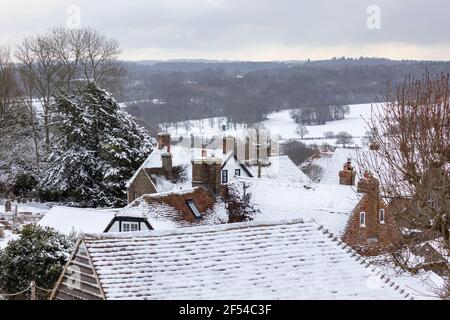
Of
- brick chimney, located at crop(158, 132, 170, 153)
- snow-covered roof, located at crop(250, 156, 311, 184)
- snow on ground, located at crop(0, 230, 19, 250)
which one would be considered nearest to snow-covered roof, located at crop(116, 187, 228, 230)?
snow on ground, located at crop(0, 230, 19, 250)

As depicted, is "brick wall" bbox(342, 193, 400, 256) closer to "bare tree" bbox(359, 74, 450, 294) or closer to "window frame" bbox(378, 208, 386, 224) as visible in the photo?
"window frame" bbox(378, 208, 386, 224)

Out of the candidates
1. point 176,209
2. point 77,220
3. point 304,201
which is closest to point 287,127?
point 304,201

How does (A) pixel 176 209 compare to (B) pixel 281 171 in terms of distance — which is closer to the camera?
(A) pixel 176 209

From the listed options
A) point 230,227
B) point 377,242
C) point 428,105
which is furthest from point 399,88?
point 377,242

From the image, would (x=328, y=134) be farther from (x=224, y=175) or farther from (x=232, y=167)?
(x=224, y=175)

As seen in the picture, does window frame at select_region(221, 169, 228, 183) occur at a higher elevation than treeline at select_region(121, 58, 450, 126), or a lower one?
lower

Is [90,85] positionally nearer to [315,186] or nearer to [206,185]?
[206,185]

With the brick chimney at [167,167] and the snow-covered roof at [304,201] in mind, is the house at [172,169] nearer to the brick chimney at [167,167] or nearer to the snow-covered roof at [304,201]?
the brick chimney at [167,167]
